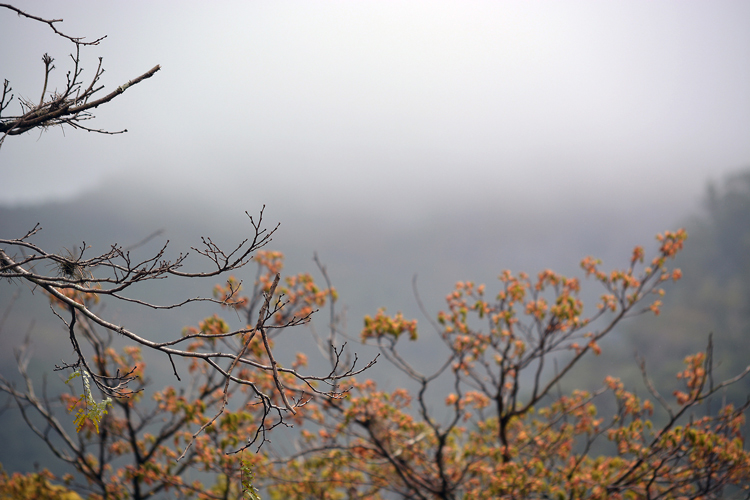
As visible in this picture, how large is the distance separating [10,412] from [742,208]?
56.9 metres

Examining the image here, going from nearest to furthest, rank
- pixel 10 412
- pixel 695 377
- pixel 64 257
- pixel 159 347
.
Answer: pixel 159 347
pixel 64 257
pixel 695 377
pixel 10 412

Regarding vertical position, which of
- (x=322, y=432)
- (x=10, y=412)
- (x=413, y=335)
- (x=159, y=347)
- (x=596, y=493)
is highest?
(x=10, y=412)

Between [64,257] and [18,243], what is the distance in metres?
0.24

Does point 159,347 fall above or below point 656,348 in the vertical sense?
below

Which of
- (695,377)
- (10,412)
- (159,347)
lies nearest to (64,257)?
(159,347)

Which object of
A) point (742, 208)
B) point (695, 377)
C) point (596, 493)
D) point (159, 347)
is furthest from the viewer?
point (742, 208)

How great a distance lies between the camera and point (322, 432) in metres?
7.47

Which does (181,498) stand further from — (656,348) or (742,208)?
(742,208)

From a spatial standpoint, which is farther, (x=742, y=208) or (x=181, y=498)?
(x=742, y=208)

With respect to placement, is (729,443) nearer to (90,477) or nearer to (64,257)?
(64,257)

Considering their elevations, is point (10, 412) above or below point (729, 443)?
above

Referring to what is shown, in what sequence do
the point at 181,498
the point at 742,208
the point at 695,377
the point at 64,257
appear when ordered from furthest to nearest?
the point at 742,208 < the point at 181,498 < the point at 695,377 < the point at 64,257

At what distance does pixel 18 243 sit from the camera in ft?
8.88

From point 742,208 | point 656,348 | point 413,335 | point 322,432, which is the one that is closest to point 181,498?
point 322,432
